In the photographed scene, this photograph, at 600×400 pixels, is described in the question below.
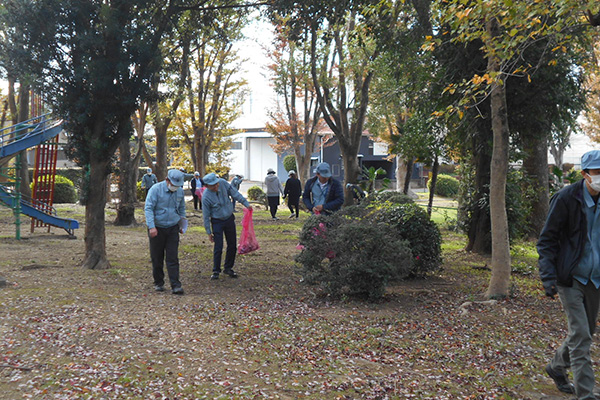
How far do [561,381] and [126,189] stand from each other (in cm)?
→ 1701

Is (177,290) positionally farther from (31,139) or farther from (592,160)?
(31,139)

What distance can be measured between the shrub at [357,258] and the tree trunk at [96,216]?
418cm

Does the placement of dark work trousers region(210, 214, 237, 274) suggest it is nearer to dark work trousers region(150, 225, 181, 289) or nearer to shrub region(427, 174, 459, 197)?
dark work trousers region(150, 225, 181, 289)

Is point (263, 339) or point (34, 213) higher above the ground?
point (34, 213)

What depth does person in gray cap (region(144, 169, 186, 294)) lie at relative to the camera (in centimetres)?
863

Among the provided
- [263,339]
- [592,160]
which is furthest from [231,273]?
[592,160]

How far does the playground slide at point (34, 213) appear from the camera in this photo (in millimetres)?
14562

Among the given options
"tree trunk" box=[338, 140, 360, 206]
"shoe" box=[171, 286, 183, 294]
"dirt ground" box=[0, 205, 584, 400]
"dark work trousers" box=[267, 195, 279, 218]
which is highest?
"tree trunk" box=[338, 140, 360, 206]

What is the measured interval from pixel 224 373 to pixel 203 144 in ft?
79.5

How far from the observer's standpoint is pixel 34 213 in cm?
1513

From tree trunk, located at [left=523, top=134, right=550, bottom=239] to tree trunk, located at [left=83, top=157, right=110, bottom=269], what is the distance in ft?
29.3

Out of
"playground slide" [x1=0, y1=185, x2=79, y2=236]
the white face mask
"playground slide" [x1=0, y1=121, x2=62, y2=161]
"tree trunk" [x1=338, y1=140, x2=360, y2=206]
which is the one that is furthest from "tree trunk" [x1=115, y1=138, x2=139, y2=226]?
the white face mask

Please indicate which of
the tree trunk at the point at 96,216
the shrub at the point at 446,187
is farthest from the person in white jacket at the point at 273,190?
the shrub at the point at 446,187

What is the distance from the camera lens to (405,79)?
14430mm
